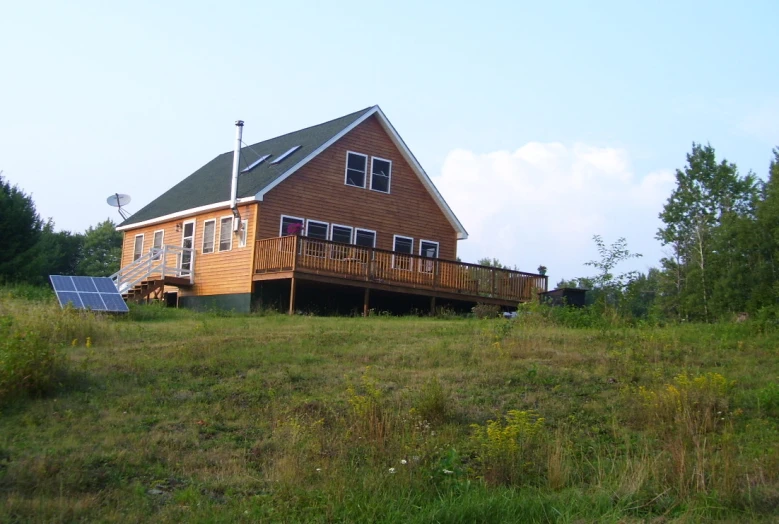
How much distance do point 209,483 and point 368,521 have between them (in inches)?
68.0

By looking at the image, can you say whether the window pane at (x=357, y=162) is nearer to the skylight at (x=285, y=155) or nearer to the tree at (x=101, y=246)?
the skylight at (x=285, y=155)

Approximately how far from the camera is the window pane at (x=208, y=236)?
89.5 feet

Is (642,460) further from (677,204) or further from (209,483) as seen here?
(677,204)

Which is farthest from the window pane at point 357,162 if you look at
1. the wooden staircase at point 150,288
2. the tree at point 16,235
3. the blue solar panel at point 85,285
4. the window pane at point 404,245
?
the tree at point 16,235

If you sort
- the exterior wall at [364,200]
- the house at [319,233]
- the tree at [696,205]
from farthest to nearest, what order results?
the tree at [696,205]
the exterior wall at [364,200]
the house at [319,233]

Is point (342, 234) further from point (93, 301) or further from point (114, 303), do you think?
point (93, 301)

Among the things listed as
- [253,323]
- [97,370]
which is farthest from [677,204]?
[97,370]

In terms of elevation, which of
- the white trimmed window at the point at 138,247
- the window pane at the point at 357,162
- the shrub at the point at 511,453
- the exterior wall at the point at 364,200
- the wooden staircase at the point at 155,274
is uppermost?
the window pane at the point at 357,162

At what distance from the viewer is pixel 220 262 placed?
26.4 meters

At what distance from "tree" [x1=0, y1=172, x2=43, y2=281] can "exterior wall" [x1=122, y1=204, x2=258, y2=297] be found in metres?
8.50

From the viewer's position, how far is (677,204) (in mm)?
51312

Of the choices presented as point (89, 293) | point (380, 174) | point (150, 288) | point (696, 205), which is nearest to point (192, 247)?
point (150, 288)

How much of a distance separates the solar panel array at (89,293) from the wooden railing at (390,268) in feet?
14.4

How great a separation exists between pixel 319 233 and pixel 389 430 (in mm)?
18427
